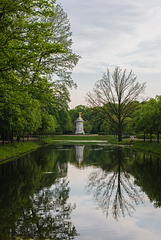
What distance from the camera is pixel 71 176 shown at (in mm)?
14367

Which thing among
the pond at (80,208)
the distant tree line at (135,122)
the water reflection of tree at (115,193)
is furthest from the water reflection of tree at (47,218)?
the distant tree line at (135,122)

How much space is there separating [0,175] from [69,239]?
31.4 feet

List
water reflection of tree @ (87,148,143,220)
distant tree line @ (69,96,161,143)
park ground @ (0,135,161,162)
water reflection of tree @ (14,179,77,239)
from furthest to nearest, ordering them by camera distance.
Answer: distant tree line @ (69,96,161,143) < park ground @ (0,135,161,162) < water reflection of tree @ (87,148,143,220) < water reflection of tree @ (14,179,77,239)

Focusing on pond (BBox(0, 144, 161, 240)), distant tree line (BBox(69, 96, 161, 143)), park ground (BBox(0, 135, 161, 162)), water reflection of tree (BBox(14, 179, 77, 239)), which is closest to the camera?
water reflection of tree (BBox(14, 179, 77, 239))

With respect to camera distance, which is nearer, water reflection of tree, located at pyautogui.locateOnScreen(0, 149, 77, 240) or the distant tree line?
water reflection of tree, located at pyautogui.locateOnScreen(0, 149, 77, 240)

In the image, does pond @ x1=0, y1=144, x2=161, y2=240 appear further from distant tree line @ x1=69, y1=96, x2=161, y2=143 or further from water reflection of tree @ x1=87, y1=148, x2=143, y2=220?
distant tree line @ x1=69, y1=96, x2=161, y2=143

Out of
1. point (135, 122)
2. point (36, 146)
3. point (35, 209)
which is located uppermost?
point (135, 122)

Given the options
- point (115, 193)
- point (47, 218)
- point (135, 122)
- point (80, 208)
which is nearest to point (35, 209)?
point (47, 218)

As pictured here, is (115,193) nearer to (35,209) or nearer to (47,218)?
(35,209)

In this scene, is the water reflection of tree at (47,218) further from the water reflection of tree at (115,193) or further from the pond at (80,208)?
the water reflection of tree at (115,193)

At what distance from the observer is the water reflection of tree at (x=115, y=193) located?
811 centimetres

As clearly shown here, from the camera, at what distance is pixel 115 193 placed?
403 inches

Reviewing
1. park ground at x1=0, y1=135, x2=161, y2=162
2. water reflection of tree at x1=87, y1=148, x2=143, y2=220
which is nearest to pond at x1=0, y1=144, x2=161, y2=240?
water reflection of tree at x1=87, y1=148, x2=143, y2=220

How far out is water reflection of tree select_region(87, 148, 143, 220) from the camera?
26.6ft
